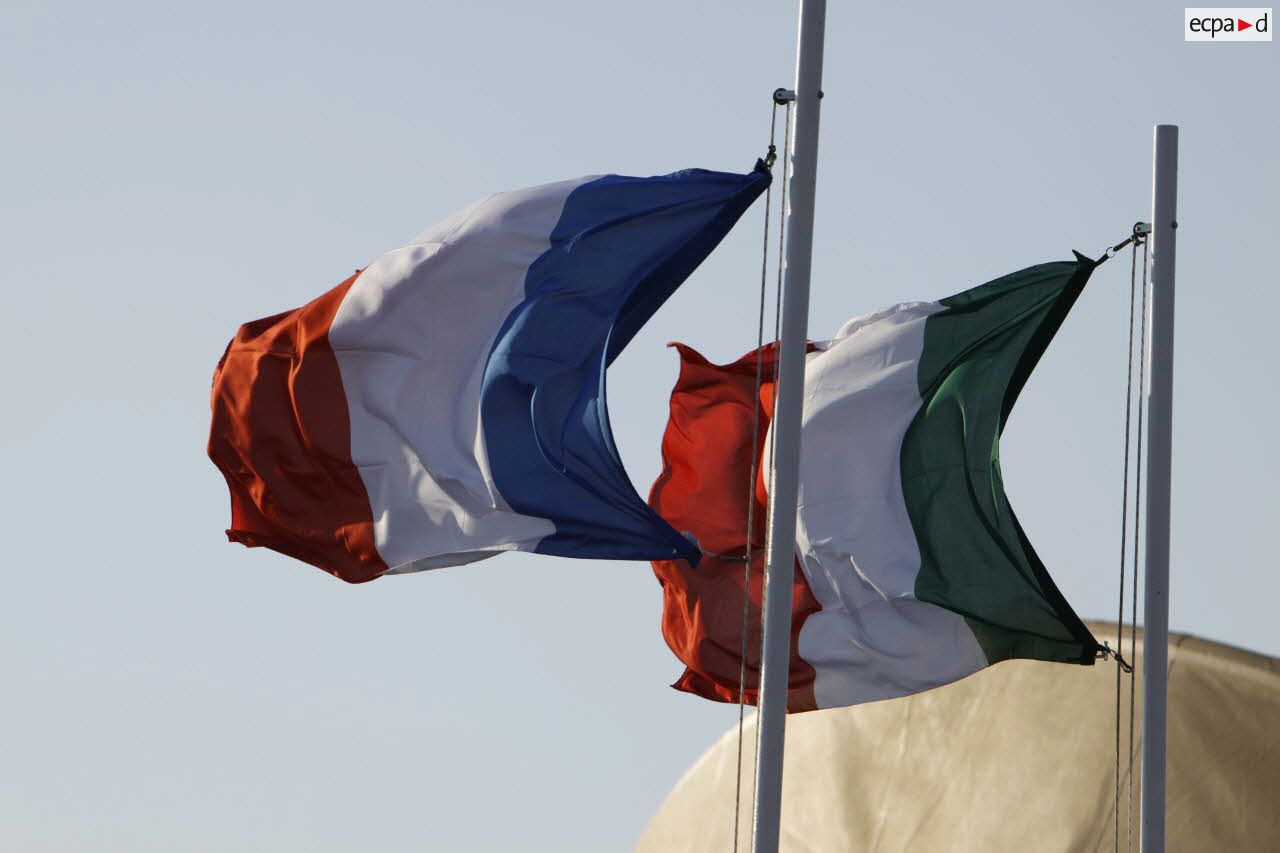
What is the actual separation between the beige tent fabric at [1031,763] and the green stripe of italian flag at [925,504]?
6.68m

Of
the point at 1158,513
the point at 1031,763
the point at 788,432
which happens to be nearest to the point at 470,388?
the point at 788,432

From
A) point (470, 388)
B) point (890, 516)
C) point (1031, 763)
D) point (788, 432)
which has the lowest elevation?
point (1031, 763)

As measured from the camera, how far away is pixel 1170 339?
14.1m

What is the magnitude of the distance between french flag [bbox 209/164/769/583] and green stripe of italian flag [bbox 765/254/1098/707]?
52.3 inches

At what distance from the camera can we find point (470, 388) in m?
13.8

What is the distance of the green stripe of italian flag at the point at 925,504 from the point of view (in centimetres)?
1401

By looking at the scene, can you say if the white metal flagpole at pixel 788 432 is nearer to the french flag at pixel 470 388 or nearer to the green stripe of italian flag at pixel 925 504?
the french flag at pixel 470 388

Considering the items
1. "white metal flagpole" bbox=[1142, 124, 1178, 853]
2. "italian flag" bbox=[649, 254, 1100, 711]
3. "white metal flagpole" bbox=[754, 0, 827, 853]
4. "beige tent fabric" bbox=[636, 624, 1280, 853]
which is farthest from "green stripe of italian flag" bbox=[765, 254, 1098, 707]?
"beige tent fabric" bbox=[636, 624, 1280, 853]

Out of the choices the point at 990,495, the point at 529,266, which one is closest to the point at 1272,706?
the point at 990,495

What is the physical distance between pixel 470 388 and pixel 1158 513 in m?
3.84

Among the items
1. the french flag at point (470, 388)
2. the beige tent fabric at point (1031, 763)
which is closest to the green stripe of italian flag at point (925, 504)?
the french flag at point (470, 388)

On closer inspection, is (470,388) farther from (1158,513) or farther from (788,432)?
(1158,513)

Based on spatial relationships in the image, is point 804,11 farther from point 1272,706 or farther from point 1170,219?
point 1272,706

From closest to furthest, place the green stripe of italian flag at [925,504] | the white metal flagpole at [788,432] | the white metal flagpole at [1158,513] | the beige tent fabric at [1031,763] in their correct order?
the white metal flagpole at [788,432] → the white metal flagpole at [1158,513] → the green stripe of italian flag at [925,504] → the beige tent fabric at [1031,763]
